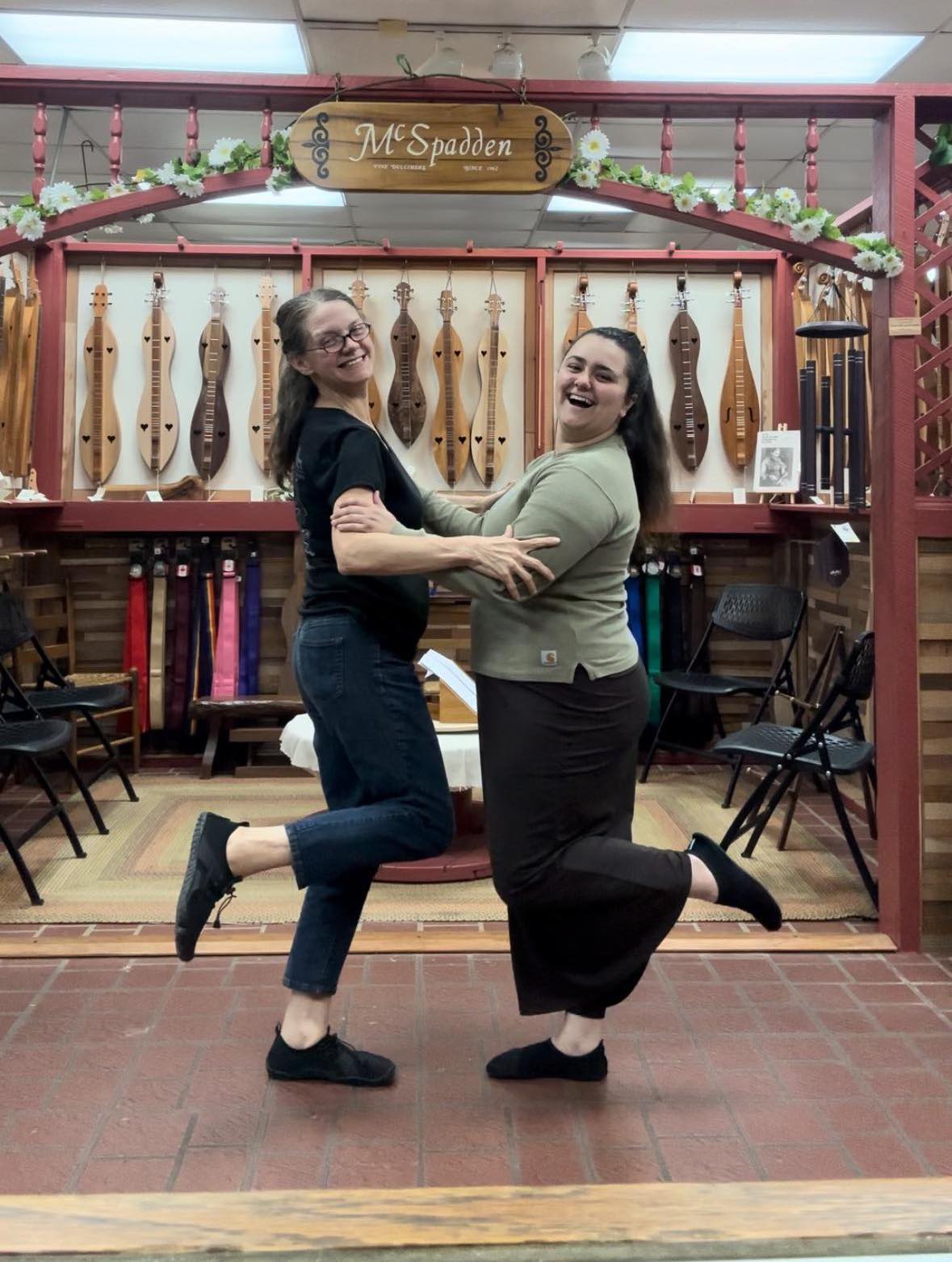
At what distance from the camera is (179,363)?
6922 millimetres

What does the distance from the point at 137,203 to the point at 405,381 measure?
3023 mm

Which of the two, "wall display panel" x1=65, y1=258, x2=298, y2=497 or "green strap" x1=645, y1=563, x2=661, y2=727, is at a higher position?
"wall display panel" x1=65, y1=258, x2=298, y2=497

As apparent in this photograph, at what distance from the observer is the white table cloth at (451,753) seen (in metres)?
4.38

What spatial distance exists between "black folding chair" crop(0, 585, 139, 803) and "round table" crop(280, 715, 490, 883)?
1192 mm

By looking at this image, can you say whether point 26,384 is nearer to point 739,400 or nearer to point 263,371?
point 263,371

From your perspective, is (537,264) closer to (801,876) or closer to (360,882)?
(801,876)

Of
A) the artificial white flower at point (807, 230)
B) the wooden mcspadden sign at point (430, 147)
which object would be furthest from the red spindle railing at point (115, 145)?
the artificial white flower at point (807, 230)

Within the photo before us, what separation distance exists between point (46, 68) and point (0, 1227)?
10.6 feet

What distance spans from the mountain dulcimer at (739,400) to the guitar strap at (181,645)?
120 inches

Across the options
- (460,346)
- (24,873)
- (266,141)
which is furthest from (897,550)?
(460,346)

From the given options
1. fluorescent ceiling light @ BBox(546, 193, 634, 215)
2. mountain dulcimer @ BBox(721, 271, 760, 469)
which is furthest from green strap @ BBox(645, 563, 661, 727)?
fluorescent ceiling light @ BBox(546, 193, 634, 215)

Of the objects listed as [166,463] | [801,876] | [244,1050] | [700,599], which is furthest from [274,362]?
[244,1050]

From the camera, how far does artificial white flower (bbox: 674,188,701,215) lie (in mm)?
3850

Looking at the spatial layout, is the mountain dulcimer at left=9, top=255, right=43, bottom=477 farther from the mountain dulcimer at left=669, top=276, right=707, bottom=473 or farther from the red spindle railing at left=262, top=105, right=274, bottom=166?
the mountain dulcimer at left=669, top=276, right=707, bottom=473
